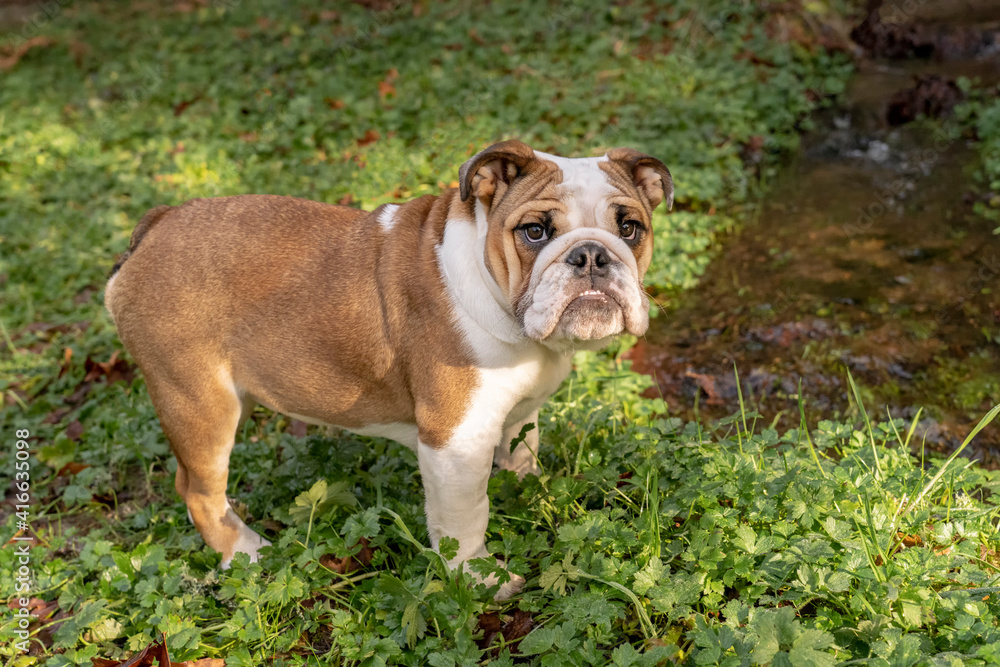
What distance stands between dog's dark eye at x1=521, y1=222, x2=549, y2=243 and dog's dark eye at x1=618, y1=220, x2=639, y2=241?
34 cm

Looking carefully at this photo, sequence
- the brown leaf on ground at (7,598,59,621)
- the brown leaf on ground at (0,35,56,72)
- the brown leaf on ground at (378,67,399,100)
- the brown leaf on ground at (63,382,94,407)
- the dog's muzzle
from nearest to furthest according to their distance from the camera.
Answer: the dog's muzzle, the brown leaf on ground at (7,598,59,621), the brown leaf on ground at (63,382,94,407), the brown leaf on ground at (378,67,399,100), the brown leaf on ground at (0,35,56,72)

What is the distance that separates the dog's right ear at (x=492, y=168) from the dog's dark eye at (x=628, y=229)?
1.56 feet

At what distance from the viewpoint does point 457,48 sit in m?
9.98

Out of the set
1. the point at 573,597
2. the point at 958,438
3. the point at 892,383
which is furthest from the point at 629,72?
the point at 573,597

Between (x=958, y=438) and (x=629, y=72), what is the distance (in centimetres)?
577

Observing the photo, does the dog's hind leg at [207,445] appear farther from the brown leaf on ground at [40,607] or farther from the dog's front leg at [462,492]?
the dog's front leg at [462,492]

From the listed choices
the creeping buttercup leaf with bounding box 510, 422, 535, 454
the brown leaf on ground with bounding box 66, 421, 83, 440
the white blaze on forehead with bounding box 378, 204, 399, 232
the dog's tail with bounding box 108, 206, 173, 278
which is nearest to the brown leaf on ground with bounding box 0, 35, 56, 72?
the brown leaf on ground with bounding box 66, 421, 83, 440

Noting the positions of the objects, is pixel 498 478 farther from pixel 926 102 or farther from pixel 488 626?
pixel 926 102

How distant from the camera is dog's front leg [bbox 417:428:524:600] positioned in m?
3.26

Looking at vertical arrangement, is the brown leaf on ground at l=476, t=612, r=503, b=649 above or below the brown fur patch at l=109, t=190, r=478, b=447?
below

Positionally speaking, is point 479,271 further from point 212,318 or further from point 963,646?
point 963,646

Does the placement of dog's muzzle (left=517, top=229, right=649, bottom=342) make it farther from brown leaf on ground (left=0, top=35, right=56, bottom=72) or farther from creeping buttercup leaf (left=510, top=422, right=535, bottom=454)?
brown leaf on ground (left=0, top=35, right=56, bottom=72)

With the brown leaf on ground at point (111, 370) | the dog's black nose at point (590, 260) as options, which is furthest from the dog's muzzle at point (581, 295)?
the brown leaf on ground at point (111, 370)

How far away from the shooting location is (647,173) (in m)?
3.61
